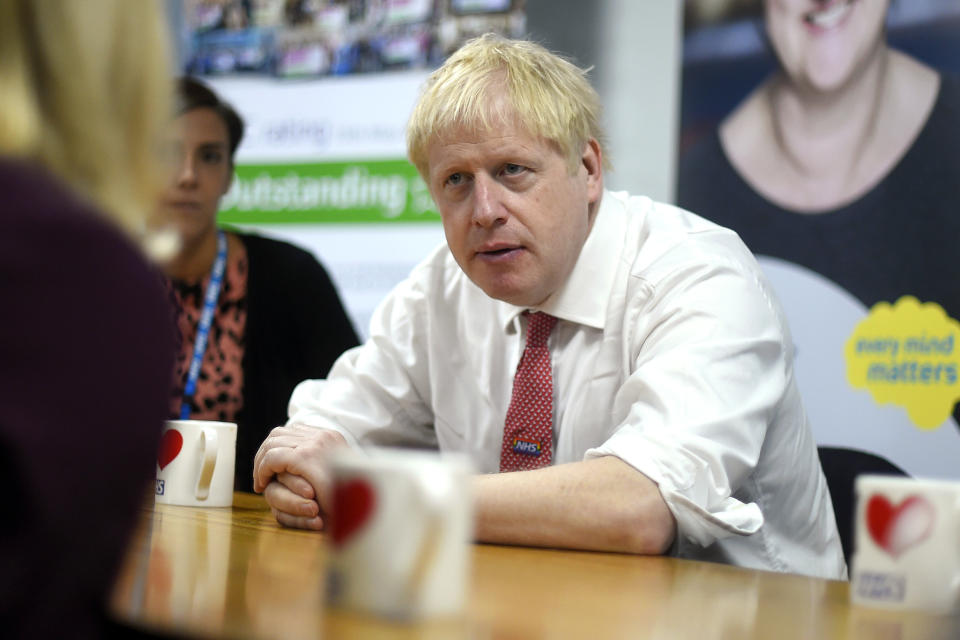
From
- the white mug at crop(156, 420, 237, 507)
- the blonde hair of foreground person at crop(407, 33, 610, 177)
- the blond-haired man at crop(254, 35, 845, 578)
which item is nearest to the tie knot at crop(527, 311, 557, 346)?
the blond-haired man at crop(254, 35, 845, 578)

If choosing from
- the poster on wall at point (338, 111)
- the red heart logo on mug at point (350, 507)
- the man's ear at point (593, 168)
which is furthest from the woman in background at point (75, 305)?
the poster on wall at point (338, 111)

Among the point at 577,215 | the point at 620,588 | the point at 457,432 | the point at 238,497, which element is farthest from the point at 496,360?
the point at 620,588

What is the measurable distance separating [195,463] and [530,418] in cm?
54

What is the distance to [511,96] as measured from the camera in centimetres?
176

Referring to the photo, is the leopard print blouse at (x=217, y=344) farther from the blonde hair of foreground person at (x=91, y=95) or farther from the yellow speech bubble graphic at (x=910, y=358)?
the blonde hair of foreground person at (x=91, y=95)

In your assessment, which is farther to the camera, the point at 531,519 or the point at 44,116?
the point at 531,519

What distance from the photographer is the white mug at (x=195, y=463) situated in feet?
5.35

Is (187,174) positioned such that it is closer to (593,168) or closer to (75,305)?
(593,168)

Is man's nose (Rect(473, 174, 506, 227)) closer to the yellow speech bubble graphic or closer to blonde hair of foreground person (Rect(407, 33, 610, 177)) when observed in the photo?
blonde hair of foreground person (Rect(407, 33, 610, 177))

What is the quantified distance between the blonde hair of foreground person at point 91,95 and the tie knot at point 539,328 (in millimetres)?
1136

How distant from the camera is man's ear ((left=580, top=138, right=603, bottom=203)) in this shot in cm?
191

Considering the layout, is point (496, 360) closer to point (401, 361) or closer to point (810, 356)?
point (401, 361)

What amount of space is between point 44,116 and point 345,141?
2.83 meters

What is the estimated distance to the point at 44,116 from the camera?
693 mm
